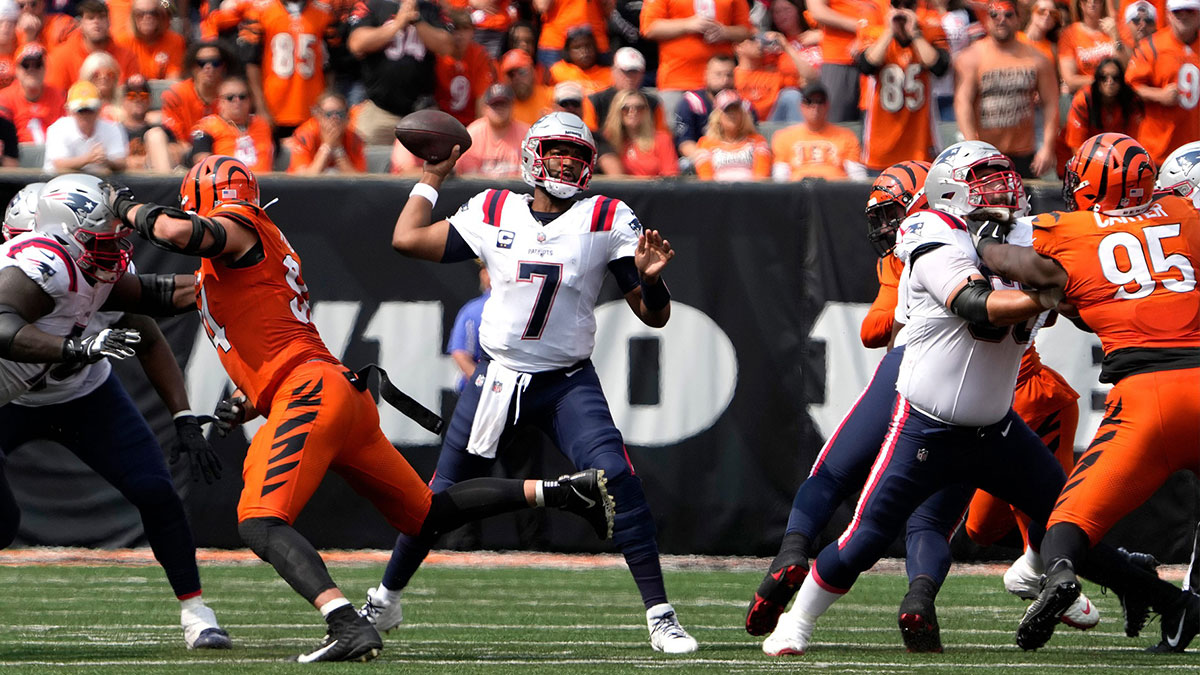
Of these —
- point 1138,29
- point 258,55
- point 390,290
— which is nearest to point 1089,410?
point 1138,29

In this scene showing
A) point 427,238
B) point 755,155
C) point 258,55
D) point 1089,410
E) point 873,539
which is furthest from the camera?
point 258,55

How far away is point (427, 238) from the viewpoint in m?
6.11

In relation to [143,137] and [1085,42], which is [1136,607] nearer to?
[1085,42]

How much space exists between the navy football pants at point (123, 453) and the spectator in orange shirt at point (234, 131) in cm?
432

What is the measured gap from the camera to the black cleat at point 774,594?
578 centimetres

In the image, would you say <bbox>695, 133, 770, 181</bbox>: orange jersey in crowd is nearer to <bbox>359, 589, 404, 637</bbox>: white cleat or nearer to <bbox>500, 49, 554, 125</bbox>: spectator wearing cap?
<bbox>500, 49, 554, 125</bbox>: spectator wearing cap

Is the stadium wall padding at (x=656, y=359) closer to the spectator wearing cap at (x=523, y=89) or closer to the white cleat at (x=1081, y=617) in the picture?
the spectator wearing cap at (x=523, y=89)

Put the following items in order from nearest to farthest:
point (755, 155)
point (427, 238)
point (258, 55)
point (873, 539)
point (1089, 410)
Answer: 1. point (873, 539)
2. point (427, 238)
3. point (1089, 410)
4. point (755, 155)
5. point (258, 55)

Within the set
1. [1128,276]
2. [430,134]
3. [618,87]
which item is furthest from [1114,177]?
[618,87]

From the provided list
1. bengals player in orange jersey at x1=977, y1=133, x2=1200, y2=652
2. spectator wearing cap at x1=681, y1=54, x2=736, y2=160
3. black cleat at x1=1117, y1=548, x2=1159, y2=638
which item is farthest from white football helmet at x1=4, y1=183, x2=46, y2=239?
spectator wearing cap at x1=681, y1=54, x2=736, y2=160

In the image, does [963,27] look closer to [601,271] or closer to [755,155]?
[755,155]

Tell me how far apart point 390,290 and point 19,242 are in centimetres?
347

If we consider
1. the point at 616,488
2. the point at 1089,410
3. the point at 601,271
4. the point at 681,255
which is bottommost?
the point at 1089,410

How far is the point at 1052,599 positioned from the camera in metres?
5.16
